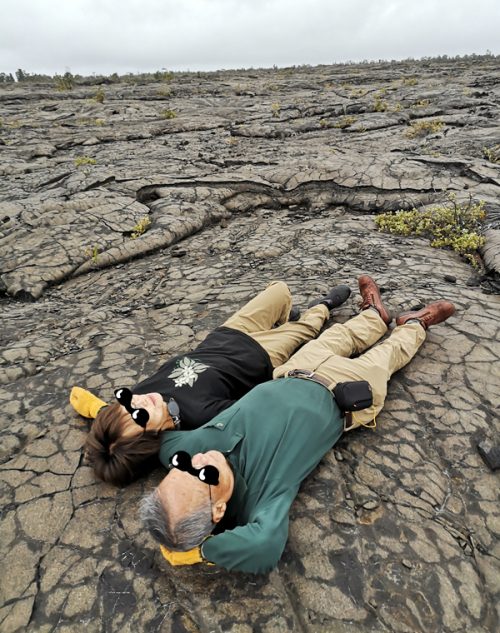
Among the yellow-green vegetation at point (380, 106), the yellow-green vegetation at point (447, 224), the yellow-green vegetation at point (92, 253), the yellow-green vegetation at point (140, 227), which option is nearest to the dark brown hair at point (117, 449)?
the yellow-green vegetation at point (92, 253)

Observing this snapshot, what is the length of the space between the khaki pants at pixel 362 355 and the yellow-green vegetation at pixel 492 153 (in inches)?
211

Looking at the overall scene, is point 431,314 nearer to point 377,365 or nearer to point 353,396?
point 377,365

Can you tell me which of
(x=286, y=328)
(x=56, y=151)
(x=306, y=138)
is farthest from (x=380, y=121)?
(x=286, y=328)

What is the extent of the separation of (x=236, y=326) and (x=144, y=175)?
4.91 meters

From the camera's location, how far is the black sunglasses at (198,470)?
159 cm

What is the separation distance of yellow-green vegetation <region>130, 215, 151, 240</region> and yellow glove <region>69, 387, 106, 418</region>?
3122mm

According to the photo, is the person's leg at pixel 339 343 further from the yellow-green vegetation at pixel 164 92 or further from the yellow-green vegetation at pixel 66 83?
the yellow-green vegetation at pixel 66 83

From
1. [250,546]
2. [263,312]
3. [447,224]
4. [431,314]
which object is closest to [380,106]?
[447,224]

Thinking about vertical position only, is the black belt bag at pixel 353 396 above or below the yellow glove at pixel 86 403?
above

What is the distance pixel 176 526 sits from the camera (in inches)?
60.4

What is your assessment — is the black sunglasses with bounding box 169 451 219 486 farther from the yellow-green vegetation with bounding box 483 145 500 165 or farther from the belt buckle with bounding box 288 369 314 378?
the yellow-green vegetation with bounding box 483 145 500 165

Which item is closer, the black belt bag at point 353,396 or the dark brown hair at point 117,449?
the dark brown hair at point 117,449

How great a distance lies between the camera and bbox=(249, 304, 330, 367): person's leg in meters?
2.77

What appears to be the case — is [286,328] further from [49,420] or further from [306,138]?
[306,138]
